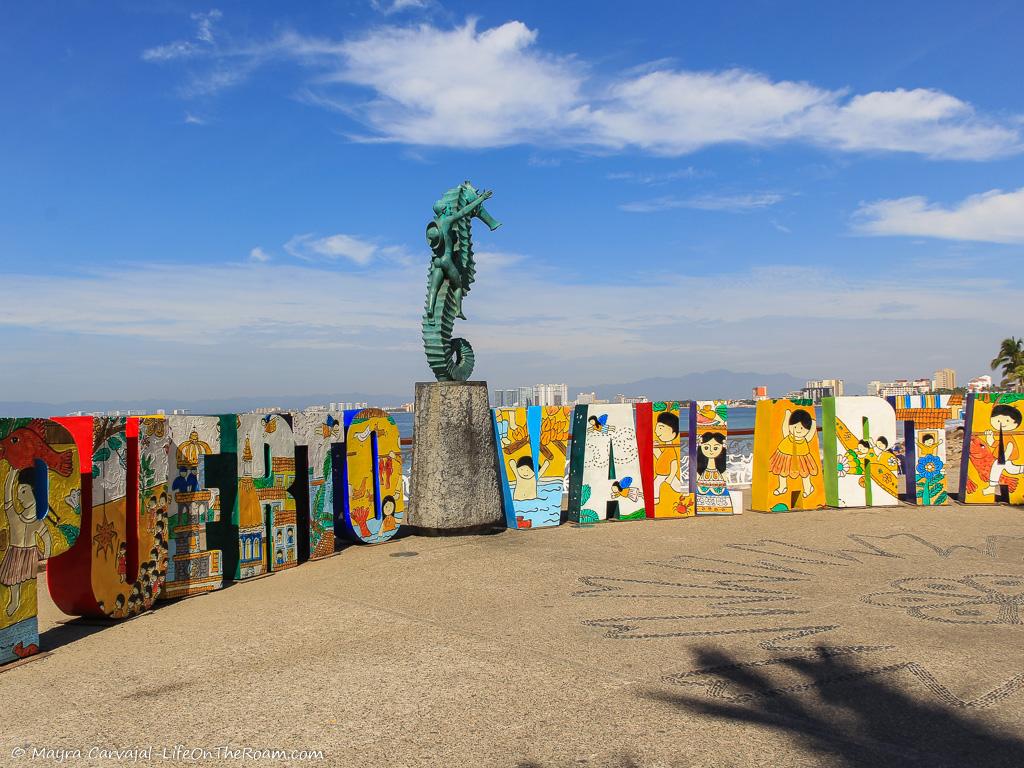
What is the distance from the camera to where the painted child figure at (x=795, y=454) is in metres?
13.2

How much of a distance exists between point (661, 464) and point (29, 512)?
29.2ft

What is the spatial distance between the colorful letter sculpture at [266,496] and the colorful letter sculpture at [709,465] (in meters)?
6.35

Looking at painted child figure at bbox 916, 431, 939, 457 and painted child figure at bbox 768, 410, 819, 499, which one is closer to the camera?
painted child figure at bbox 768, 410, 819, 499

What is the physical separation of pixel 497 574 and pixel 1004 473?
9587 mm

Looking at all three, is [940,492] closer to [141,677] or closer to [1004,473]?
[1004,473]

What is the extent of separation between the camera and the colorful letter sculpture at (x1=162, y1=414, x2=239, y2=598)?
27.2ft

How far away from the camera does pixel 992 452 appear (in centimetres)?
1373

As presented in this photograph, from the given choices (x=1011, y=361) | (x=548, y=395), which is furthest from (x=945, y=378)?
(x=548, y=395)

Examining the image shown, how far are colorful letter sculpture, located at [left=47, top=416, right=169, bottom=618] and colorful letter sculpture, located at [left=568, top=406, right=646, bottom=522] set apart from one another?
20.7ft

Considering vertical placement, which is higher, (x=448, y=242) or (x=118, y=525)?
(x=448, y=242)

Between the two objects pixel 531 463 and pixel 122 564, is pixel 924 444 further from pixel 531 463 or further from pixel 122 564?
pixel 122 564

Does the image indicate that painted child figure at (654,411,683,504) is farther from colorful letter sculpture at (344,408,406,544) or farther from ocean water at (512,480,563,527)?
colorful letter sculpture at (344,408,406,544)

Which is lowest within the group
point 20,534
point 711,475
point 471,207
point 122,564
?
point 122,564

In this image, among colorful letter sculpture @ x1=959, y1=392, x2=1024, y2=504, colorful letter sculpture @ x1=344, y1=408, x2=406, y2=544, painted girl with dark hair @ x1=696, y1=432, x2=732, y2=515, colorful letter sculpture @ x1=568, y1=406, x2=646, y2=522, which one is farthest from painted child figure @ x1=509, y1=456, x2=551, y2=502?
colorful letter sculpture @ x1=959, y1=392, x2=1024, y2=504
